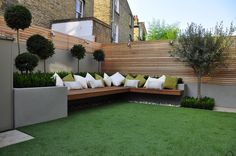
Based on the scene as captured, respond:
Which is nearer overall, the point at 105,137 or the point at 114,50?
the point at 105,137

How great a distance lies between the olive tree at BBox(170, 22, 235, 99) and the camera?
6133 mm

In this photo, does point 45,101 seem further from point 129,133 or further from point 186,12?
point 186,12

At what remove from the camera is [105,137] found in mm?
3271

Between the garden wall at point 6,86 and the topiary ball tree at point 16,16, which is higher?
the topiary ball tree at point 16,16

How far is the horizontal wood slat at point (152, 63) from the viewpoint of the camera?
262 inches

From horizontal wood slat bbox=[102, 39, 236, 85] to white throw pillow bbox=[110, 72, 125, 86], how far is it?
61 cm

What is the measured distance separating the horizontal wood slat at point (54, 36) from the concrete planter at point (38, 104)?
5.50ft

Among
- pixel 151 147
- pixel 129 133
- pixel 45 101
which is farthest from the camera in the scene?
pixel 45 101

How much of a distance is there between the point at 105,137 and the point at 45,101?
4.98ft

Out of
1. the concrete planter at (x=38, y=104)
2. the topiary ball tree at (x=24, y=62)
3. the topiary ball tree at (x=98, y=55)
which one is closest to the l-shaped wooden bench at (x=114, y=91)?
the concrete planter at (x=38, y=104)

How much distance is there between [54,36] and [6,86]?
131 inches

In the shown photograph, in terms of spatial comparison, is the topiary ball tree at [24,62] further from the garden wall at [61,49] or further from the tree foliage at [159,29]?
the tree foliage at [159,29]

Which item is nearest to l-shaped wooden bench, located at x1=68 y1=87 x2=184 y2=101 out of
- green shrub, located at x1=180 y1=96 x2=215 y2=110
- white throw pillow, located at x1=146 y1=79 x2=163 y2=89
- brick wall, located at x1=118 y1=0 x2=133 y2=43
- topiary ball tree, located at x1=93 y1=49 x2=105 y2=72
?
white throw pillow, located at x1=146 y1=79 x2=163 y2=89

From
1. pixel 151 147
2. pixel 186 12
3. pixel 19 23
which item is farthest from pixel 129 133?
pixel 186 12
